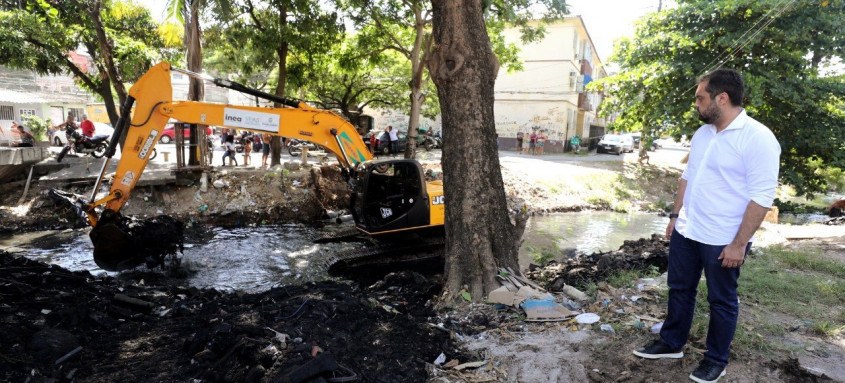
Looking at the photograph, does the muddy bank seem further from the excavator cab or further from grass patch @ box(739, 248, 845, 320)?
grass patch @ box(739, 248, 845, 320)

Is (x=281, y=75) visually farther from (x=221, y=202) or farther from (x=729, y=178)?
(x=729, y=178)

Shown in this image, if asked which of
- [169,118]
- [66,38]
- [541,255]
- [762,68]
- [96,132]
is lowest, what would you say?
[541,255]

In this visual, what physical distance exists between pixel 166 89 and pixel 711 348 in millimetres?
8057

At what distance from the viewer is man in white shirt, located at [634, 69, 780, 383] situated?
2854 millimetres

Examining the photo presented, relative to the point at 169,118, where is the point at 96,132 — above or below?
below

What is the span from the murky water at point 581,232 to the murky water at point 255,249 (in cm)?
2

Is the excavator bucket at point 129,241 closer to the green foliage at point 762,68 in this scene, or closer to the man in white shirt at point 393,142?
the green foliage at point 762,68

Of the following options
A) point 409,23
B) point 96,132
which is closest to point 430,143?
point 409,23

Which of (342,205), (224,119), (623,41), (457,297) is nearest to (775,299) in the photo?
→ (457,297)

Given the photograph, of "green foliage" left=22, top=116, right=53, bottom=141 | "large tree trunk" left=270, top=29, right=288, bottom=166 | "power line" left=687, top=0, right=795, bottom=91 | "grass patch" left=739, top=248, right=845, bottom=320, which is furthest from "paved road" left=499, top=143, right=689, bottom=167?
"green foliage" left=22, top=116, right=53, bottom=141

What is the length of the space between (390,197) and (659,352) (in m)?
5.50

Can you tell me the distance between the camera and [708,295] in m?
3.08

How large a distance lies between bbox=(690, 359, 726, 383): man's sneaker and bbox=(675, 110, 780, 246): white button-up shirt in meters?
0.82

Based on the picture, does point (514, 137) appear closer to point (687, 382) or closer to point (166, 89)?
point (166, 89)
